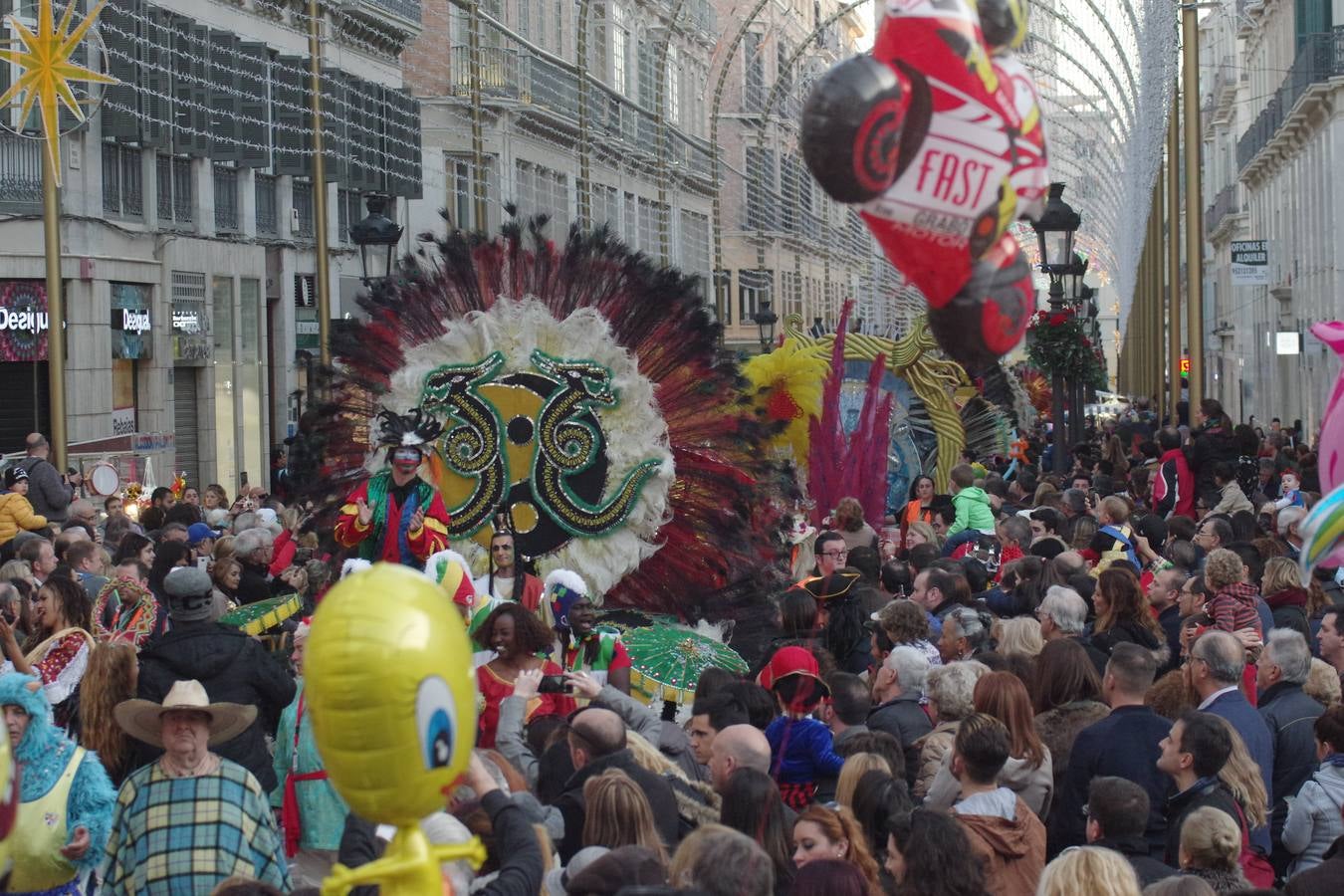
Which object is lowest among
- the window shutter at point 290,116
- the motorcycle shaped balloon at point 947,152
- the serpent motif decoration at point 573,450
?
the serpent motif decoration at point 573,450

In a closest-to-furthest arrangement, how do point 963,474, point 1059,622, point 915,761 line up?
point 915,761 < point 1059,622 < point 963,474

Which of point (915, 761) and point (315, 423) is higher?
point (315, 423)

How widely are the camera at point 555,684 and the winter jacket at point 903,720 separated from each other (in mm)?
1078

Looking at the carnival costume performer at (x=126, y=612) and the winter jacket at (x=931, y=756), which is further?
the carnival costume performer at (x=126, y=612)

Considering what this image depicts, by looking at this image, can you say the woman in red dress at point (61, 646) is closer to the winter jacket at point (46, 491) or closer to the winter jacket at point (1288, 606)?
the winter jacket at point (1288, 606)

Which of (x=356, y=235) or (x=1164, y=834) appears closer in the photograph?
(x=1164, y=834)

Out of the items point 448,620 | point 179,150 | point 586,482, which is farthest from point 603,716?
point 179,150

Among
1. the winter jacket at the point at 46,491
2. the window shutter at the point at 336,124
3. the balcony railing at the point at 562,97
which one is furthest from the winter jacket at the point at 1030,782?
the window shutter at the point at 336,124

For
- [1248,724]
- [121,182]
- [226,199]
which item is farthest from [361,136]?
[1248,724]

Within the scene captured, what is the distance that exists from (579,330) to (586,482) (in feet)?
2.42

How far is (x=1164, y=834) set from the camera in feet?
21.9

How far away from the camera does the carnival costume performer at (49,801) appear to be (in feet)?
20.6

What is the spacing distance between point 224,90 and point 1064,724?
17651 millimetres

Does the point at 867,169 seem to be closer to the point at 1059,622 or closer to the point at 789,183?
the point at 1059,622
